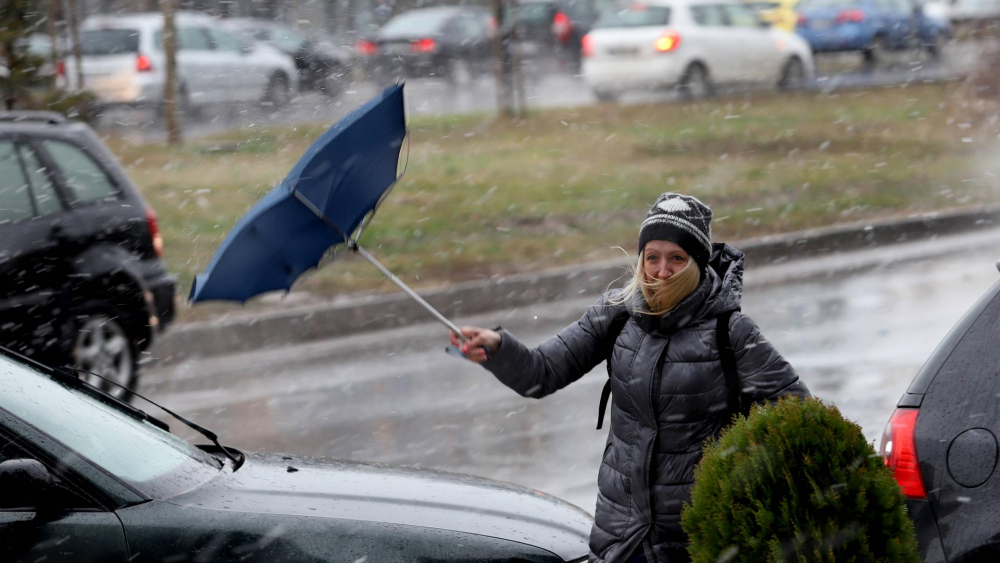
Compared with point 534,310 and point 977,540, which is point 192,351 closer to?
point 534,310

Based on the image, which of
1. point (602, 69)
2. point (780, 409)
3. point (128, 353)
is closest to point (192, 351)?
point (128, 353)

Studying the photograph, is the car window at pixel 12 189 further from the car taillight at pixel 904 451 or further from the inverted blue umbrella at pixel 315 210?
the car taillight at pixel 904 451

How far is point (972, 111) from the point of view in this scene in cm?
1873

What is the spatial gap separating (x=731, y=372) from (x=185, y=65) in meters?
18.7

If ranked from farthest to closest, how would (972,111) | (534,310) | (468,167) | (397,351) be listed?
(972,111) → (468,167) → (534,310) → (397,351)

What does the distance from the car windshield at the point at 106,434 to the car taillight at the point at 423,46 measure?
2136 cm

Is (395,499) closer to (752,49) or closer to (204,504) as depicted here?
(204,504)

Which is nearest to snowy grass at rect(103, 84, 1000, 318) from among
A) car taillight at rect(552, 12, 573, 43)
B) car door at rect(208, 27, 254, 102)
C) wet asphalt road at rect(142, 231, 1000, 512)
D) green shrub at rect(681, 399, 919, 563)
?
wet asphalt road at rect(142, 231, 1000, 512)

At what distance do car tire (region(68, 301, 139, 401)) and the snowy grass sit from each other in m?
2.60

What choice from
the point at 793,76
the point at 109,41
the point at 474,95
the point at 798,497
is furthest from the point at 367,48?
the point at 798,497

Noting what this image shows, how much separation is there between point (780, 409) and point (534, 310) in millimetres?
7185

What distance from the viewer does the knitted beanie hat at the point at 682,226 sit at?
128 inches

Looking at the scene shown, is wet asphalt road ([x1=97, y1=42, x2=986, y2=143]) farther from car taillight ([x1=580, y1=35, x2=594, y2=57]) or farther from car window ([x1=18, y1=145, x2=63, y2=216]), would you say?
car window ([x1=18, y1=145, x2=63, y2=216])

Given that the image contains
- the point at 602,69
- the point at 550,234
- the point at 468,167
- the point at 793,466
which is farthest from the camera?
the point at 602,69
